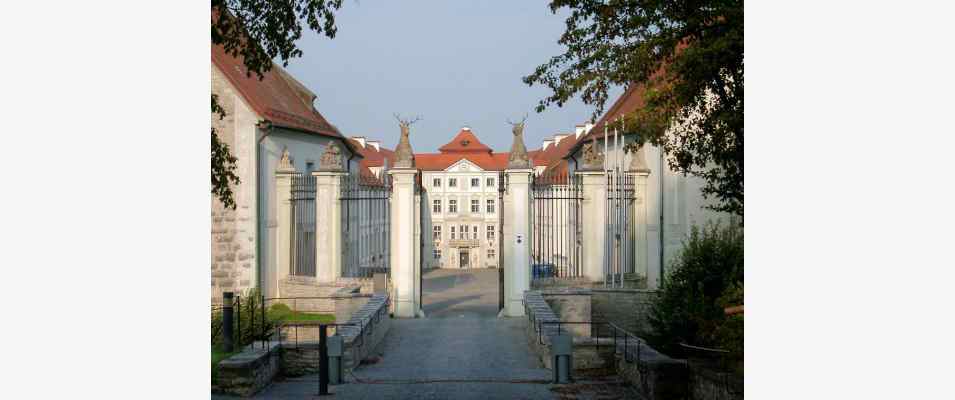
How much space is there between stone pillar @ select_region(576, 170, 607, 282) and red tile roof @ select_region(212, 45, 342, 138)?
646 centimetres

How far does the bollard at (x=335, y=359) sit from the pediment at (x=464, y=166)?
46.9m

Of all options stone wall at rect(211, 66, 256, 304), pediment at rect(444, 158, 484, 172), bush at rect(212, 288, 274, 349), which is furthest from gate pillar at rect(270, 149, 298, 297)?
pediment at rect(444, 158, 484, 172)

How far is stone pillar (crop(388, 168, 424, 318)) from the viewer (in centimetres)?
1616

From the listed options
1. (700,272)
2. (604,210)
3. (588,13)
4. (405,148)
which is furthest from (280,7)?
(604,210)

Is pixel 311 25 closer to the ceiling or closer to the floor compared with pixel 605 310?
closer to the ceiling

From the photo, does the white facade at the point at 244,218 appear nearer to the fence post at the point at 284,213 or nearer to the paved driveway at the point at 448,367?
the fence post at the point at 284,213

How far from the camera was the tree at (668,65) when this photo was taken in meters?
7.36

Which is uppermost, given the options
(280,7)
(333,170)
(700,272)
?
(280,7)

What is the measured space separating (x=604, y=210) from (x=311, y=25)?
10.1 metres

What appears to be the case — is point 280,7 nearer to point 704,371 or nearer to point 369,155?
point 704,371

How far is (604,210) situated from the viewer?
54.3 ft

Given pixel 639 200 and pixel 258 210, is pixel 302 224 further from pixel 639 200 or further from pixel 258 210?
pixel 639 200

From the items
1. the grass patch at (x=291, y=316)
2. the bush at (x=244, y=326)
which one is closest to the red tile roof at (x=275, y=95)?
the grass patch at (x=291, y=316)

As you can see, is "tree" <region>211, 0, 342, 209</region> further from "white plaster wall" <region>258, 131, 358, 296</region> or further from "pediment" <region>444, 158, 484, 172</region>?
"pediment" <region>444, 158, 484, 172</region>
